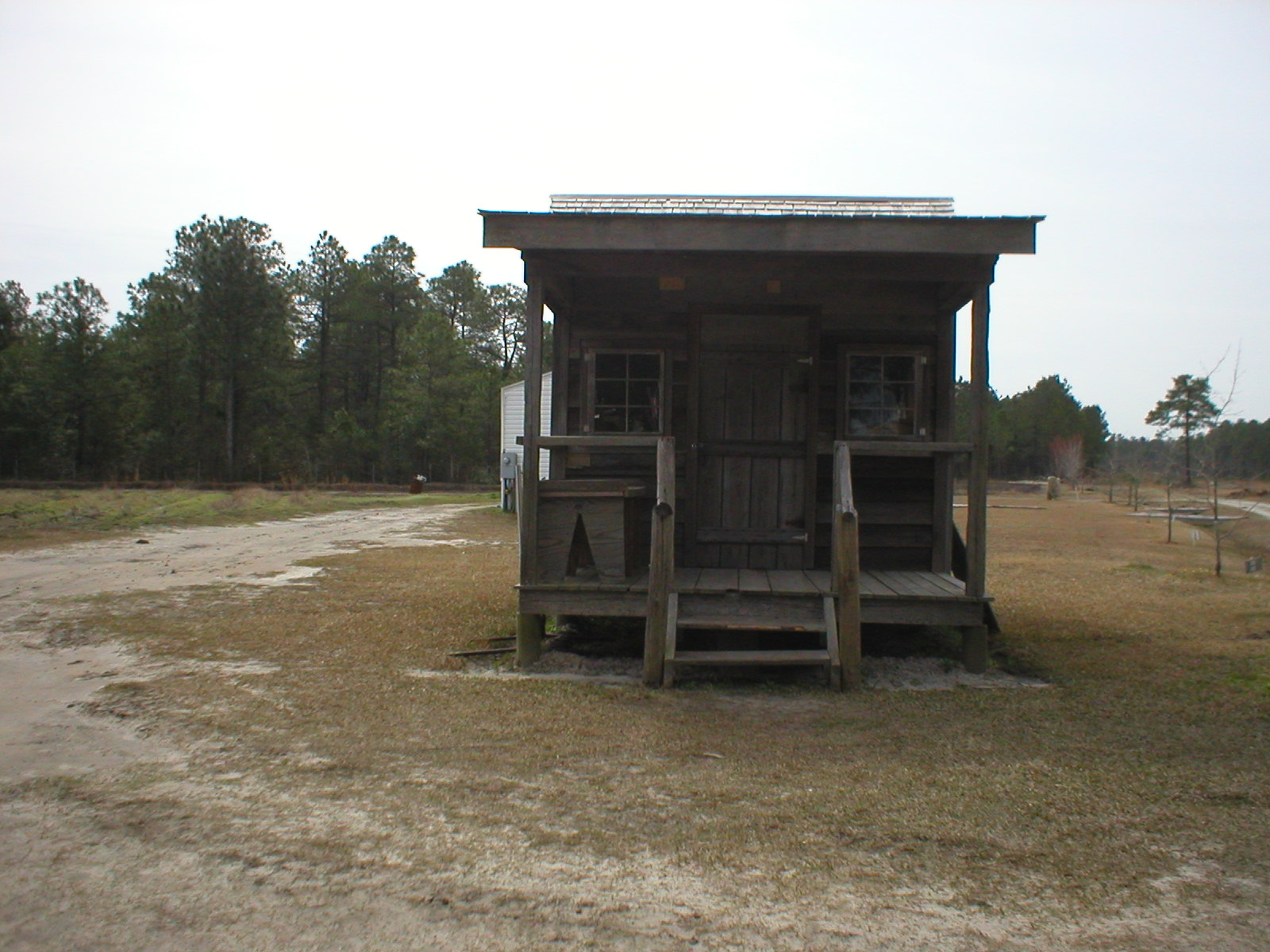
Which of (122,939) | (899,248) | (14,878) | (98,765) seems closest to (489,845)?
(122,939)

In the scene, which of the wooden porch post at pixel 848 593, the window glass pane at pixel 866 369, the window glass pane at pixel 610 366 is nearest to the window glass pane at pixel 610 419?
the window glass pane at pixel 610 366

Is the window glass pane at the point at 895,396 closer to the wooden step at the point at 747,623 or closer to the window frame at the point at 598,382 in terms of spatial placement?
the window frame at the point at 598,382

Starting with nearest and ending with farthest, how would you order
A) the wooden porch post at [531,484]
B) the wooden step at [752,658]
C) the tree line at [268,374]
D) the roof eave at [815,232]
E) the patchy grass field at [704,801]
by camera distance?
the patchy grass field at [704,801] < the wooden step at [752,658] < the roof eave at [815,232] < the wooden porch post at [531,484] < the tree line at [268,374]

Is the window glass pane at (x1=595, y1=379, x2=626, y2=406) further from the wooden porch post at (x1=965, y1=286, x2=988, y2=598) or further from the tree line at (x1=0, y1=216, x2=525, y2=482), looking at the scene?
the tree line at (x1=0, y1=216, x2=525, y2=482)

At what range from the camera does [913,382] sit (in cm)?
798

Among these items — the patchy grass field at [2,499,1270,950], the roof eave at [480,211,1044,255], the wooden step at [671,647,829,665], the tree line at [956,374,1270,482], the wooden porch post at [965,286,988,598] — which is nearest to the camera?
the patchy grass field at [2,499,1270,950]

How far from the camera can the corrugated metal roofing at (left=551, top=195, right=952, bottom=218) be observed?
7.66 metres

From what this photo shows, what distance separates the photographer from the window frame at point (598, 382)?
7.93m

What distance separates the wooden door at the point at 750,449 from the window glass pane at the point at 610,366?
2.17ft

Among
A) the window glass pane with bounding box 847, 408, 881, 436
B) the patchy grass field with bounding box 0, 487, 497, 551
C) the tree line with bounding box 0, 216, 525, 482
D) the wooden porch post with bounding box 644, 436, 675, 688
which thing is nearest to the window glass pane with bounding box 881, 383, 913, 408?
the window glass pane with bounding box 847, 408, 881, 436

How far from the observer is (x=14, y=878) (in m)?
3.04

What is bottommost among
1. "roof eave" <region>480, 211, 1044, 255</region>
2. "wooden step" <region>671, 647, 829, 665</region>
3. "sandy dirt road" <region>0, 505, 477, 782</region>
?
"sandy dirt road" <region>0, 505, 477, 782</region>

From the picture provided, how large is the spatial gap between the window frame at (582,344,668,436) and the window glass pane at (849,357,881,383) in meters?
1.50

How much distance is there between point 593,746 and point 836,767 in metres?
1.13
